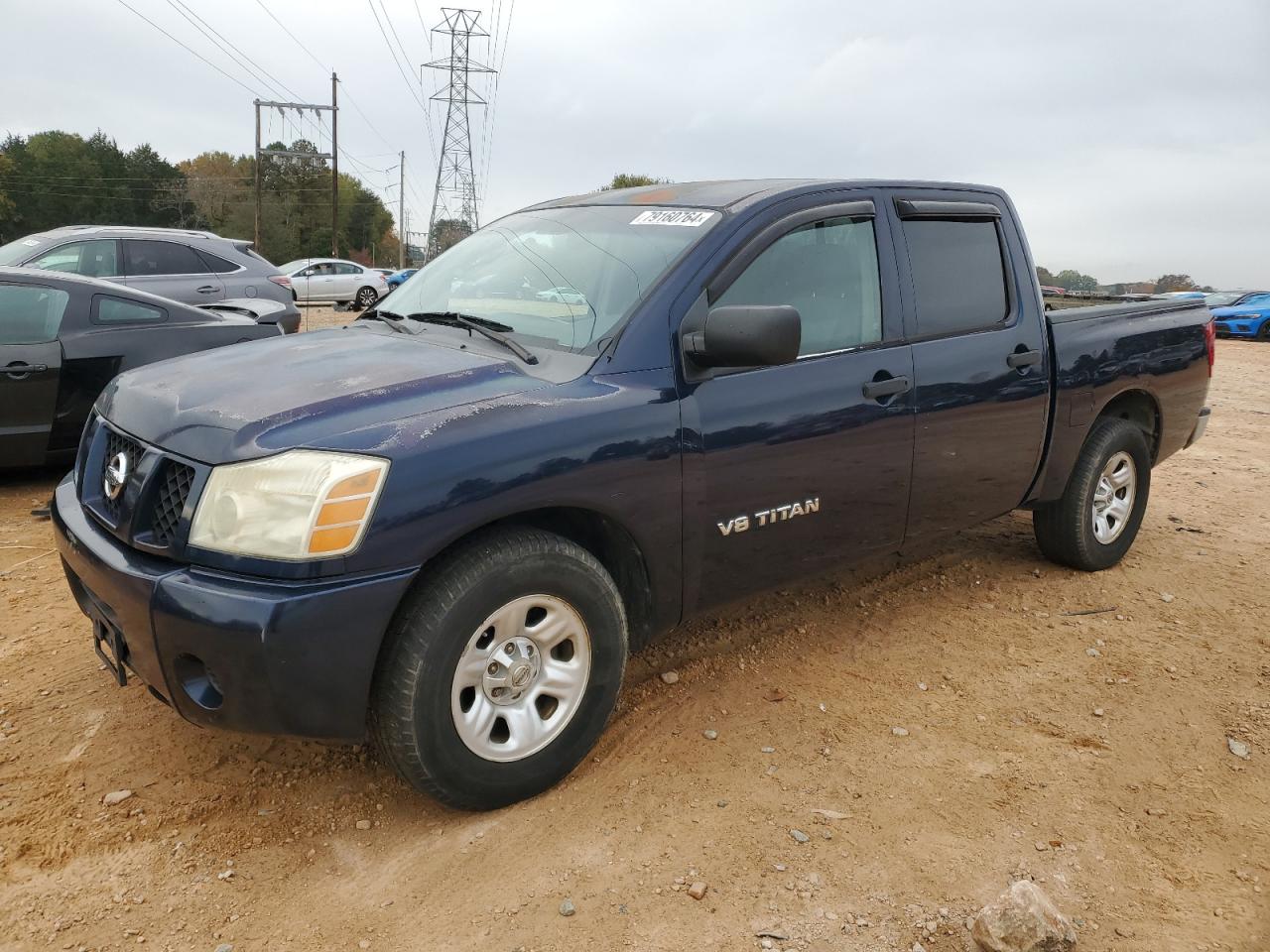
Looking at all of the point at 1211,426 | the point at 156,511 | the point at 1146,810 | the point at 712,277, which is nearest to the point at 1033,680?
the point at 1146,810

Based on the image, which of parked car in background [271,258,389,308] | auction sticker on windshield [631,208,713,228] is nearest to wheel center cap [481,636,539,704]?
auction sticker on windshield [631,208,713,228]

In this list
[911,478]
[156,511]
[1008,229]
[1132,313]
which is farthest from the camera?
[1132,313]

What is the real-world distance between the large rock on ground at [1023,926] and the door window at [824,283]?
1.83 meters

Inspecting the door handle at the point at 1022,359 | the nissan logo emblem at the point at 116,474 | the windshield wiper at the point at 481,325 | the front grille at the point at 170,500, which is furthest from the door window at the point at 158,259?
the door handle at the point at 1022,359

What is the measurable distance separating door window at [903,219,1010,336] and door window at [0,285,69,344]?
5.04 metres

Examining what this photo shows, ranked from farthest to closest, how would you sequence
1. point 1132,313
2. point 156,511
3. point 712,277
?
1. point 1132,313
2. point 712,277
3. point 156,511

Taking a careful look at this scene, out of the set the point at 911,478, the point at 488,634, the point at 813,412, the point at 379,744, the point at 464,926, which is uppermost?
the point at 813,412

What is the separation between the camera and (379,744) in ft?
8.34

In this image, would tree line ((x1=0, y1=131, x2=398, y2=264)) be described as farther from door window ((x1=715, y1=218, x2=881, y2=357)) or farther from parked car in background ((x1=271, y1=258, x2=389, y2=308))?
door window ((x1=715, y1=218, x2=881, y2=357))

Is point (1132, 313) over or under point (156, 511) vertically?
over

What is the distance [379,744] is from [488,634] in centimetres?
41

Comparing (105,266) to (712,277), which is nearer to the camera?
(712,277)

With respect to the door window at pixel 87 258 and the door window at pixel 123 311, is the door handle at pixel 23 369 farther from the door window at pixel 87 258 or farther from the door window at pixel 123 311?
the door window at pixel 87 258

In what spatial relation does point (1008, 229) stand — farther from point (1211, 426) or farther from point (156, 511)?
point (1211, 426)
